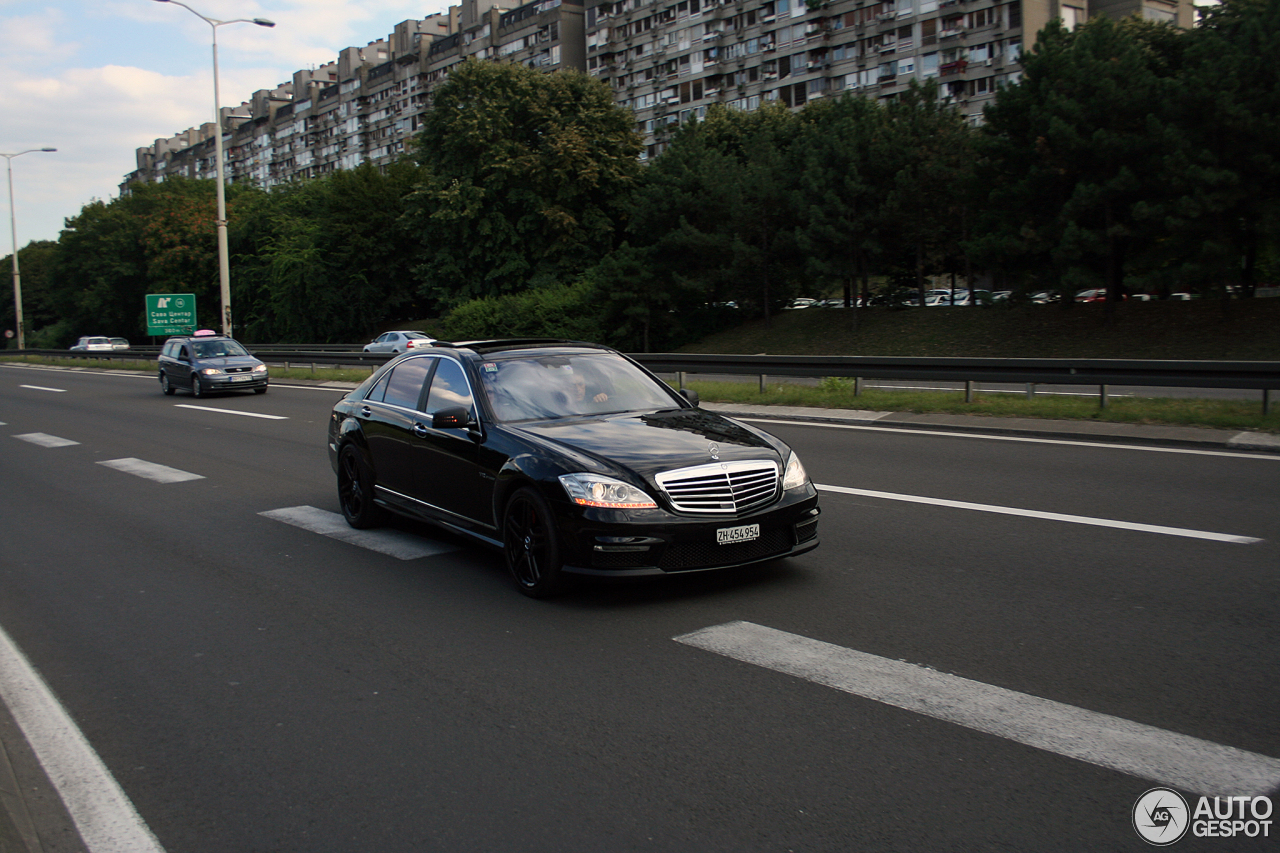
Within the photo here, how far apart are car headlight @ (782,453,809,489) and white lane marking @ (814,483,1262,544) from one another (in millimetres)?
1871

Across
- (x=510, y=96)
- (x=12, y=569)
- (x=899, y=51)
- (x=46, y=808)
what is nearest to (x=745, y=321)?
(x=510, y=96)

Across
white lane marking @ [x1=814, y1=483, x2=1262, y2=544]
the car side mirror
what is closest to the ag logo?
white lane marking @ [x1=814, y1=483, x2=1262, y2=544]

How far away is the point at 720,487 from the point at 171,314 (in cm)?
4564

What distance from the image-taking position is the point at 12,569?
24.8ft

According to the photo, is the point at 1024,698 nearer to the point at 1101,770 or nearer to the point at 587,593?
the point at 1101,770

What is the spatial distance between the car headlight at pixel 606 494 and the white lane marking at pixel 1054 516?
2825 mm

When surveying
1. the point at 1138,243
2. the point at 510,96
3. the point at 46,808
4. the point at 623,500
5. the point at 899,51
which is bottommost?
the point at 46,808

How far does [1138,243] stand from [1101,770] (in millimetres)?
34445

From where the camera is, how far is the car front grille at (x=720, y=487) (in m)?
5.74

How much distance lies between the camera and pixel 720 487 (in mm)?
5836

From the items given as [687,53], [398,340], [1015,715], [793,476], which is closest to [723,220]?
[398,340]

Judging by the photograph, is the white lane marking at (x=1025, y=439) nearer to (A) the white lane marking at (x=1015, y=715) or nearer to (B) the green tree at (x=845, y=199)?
(A) the white lane marking at (x=1015, y=715)

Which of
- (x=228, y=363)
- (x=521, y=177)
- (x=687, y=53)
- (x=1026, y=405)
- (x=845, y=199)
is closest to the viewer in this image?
(x=1026, y=405)

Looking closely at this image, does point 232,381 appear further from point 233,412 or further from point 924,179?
point 924,179
